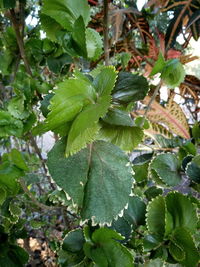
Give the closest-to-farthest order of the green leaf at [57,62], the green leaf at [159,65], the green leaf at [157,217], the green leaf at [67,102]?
the green leaf at [67,102]
the green leaf at [159,65]
the green leaf at [157,217]
the green leaf at [57,62]

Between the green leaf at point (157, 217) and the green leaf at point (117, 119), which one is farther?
the green leaf at point (157, 217)

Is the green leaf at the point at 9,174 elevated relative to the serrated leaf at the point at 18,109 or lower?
lower

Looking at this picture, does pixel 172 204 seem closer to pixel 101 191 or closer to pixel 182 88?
pixel 101 191

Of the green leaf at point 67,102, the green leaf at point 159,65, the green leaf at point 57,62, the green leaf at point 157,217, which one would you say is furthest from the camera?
the green leaf at point 57,62

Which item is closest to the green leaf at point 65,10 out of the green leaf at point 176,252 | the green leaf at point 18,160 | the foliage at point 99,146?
the foliage at point 99,146

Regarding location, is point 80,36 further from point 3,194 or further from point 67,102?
point 3,194

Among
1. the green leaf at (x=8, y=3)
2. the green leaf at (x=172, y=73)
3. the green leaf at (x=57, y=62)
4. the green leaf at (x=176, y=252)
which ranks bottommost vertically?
the green leaf at (x=176, y=252)

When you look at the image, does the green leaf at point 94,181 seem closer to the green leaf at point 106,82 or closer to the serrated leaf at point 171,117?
the green leaf at point 106,82
